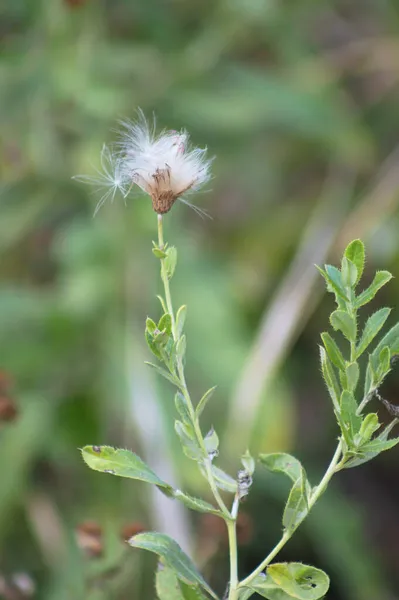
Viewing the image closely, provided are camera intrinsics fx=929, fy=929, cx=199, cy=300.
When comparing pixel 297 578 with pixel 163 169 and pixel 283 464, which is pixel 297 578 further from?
pixel 163 169

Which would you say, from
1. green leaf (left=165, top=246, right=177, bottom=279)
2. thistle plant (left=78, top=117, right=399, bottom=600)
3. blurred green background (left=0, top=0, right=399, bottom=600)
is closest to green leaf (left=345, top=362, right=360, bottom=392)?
thistle plant (left=78, top=117, right=399, bottom=600)

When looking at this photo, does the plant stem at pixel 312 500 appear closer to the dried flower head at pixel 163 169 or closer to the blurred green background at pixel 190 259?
the dried flower head at pixel 163 169

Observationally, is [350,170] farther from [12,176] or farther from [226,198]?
[12,176]

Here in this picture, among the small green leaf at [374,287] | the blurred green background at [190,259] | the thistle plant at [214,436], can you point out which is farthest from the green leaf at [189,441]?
the blurred green background at [190,259]

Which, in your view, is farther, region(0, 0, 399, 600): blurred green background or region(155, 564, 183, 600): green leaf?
region(0, 0, 399, 600): blurred green background

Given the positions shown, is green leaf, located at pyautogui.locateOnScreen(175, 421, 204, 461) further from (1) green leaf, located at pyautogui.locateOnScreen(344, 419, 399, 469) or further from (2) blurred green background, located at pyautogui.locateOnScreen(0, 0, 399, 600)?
(2) blurred green background, located at pyautogui.locateOnScreen(0, 0, 399, 600)
